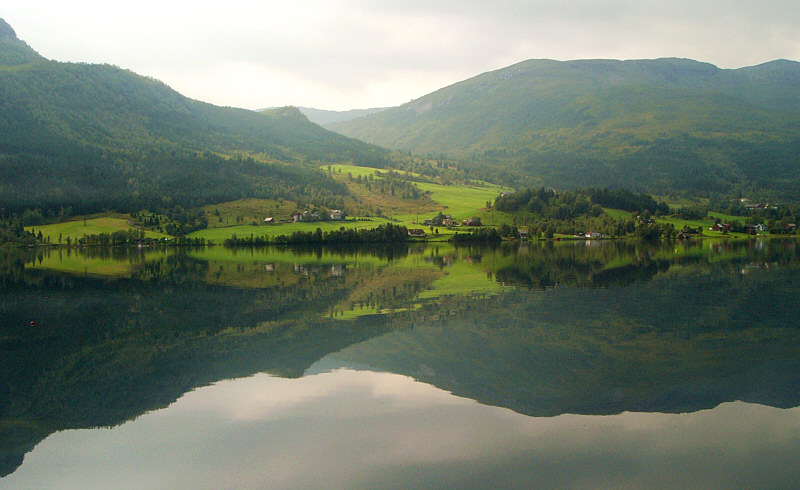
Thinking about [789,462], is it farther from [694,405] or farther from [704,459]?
[694,405]

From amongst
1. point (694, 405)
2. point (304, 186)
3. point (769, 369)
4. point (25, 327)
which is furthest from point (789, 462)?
point (304, 186)

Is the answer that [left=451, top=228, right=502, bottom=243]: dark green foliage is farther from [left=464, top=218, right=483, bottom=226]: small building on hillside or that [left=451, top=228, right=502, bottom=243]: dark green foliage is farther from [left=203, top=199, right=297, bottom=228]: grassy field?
[left=203, top=199, right=297, bottom=228]: grassy field

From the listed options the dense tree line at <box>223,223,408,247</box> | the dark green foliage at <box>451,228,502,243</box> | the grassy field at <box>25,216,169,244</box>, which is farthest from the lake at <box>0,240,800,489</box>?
the grassy field at <box>25,216,169,244</box>

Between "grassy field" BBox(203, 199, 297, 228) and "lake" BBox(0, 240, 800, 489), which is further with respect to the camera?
"grassy field" BBox(203, 199, 297, 228)

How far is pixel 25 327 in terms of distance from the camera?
101 feet

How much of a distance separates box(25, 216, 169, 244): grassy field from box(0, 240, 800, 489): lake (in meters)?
97.6

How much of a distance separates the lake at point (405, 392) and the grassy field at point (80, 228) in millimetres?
97593

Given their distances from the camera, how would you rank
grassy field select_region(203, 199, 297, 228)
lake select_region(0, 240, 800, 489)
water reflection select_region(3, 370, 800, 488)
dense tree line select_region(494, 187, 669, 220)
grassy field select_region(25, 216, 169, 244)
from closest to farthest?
water reflection select_region(3, 370, 800, 488)
lake select_region(0, 240, 800, 489)
grassy field select_region(25, 216, 169, 244)
grassy field select_region(203, 199, 297, 228)
dense tree line select_region(494, 187, 669, 220)

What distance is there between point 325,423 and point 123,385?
857 centimetres

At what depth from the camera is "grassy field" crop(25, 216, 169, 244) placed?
4968 inches

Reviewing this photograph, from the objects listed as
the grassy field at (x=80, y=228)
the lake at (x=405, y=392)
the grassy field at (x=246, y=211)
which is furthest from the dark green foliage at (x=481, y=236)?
the lake at (x=405, y=392)

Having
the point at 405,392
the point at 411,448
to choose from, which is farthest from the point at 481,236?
the point at 411,448

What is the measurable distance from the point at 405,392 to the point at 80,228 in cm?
13196

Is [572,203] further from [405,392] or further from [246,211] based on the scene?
[405,392]
